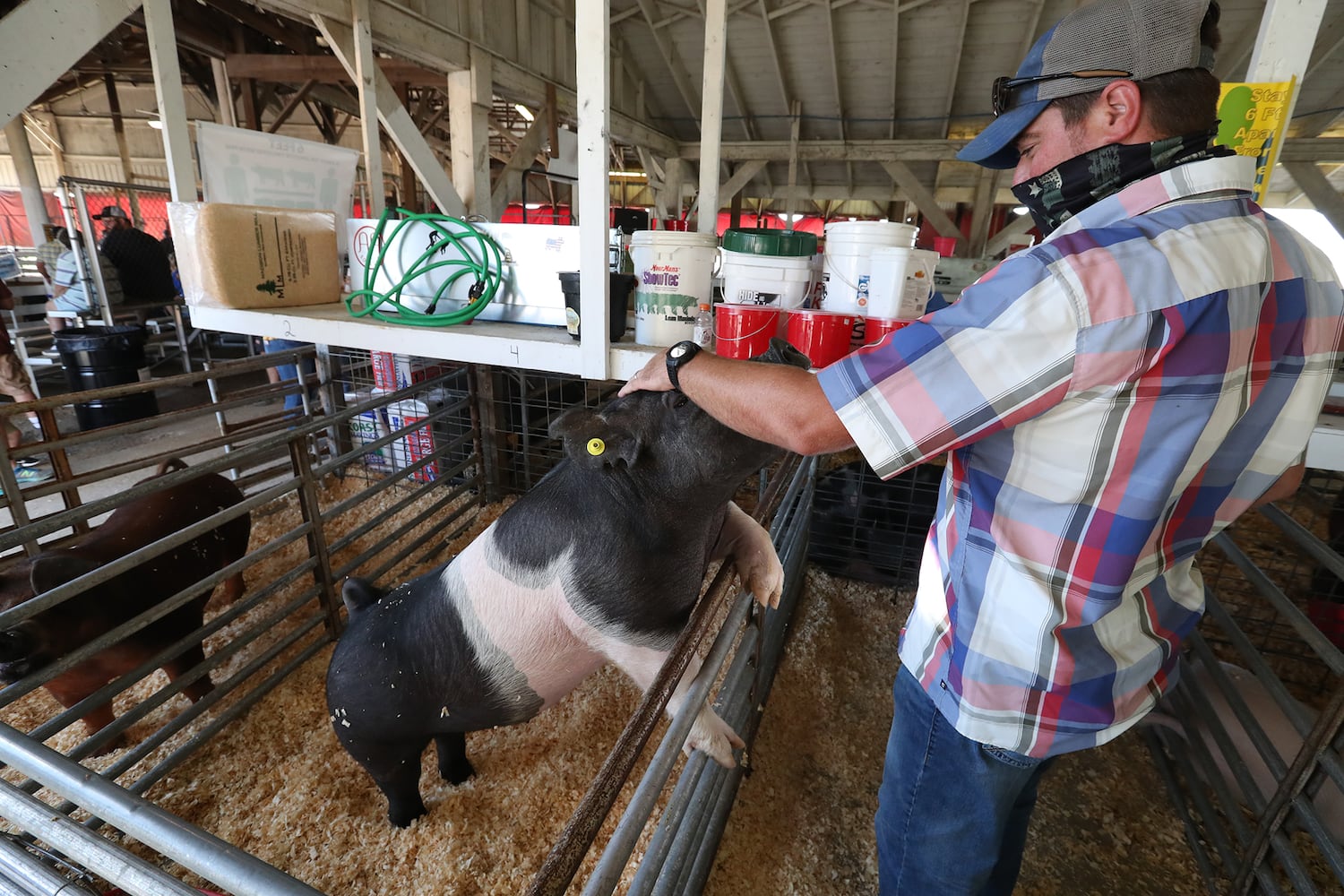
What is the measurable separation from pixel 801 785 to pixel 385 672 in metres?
1.65

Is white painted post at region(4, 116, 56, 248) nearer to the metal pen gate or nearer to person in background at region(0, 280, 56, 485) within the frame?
the metal pen gate

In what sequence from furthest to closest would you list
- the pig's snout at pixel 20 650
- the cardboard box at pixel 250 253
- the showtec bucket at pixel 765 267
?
the cardboard box at pixel 250 253 < the pig's snout at pixel 20 650 < the showtec bucket at pixel 765 267

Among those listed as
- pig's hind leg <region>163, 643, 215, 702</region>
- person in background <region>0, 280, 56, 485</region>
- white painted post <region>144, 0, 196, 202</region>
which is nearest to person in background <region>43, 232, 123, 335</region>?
person in background <region>0, 280, 56, 485</region>

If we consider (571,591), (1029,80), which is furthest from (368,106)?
(1029,80)

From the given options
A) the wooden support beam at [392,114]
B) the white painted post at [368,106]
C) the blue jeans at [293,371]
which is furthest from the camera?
the blue jeans at [293,371]

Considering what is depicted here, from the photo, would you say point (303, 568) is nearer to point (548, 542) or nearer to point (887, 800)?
point (548, 542)

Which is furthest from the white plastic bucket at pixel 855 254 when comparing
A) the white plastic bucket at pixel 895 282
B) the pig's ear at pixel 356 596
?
the pig's ear at pixel 356 596

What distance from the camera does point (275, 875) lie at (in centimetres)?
64

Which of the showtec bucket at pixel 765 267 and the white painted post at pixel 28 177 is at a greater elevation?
the white painted post at pixel 28 177

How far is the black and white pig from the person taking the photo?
1.42 meters

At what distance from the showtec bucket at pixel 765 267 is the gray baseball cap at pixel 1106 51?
69 cm

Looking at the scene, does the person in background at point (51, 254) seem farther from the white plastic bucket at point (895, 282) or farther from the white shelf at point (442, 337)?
the white plastic bucket at point (895, 282)

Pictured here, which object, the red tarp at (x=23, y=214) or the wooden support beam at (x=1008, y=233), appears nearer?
the wooden support beam at (x=1008, y=233)

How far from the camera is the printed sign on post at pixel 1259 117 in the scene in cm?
170
